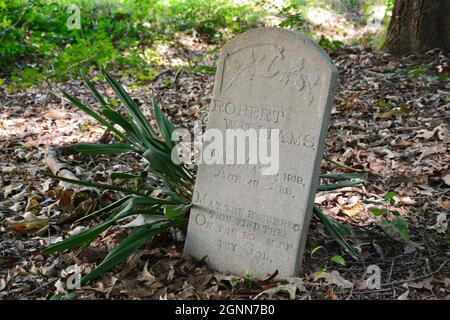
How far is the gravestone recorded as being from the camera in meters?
2.96

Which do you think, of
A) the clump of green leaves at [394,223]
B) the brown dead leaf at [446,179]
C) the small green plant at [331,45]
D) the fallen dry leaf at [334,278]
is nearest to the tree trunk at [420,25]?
the small green plant at [331,45]

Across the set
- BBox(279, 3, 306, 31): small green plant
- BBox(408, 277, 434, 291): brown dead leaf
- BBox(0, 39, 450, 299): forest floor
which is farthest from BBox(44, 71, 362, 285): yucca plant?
BBox(279, 3, 306, 31): small green plant

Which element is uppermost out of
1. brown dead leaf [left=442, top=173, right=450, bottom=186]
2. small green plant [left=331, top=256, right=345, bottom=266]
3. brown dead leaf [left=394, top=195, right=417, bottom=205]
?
brown dead leaf [left=442, top=173, right=450, bottom=186]

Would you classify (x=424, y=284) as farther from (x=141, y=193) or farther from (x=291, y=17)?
(x=291, y=17)

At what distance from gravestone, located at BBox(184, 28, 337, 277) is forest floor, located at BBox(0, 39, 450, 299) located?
0.53 feet

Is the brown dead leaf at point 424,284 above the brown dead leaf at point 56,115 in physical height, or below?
below

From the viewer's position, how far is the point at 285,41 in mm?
2982

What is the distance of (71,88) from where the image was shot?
7.14 m

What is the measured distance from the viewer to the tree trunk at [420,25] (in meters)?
6.30

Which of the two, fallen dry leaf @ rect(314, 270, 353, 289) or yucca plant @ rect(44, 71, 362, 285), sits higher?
yucca plant @ rect(44, 71, 362, 285)

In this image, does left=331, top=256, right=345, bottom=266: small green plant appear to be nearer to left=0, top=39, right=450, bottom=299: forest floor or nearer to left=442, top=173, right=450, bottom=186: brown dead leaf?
left=0, top=39, right=450, bottom=299: forest floor

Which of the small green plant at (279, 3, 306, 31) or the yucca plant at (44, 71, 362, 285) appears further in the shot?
the small green plant at (279, 3, 306, 31)

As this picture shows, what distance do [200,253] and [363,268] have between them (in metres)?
0.95

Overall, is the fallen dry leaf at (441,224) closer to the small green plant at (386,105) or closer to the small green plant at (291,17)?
the small green plant at (386,105)
